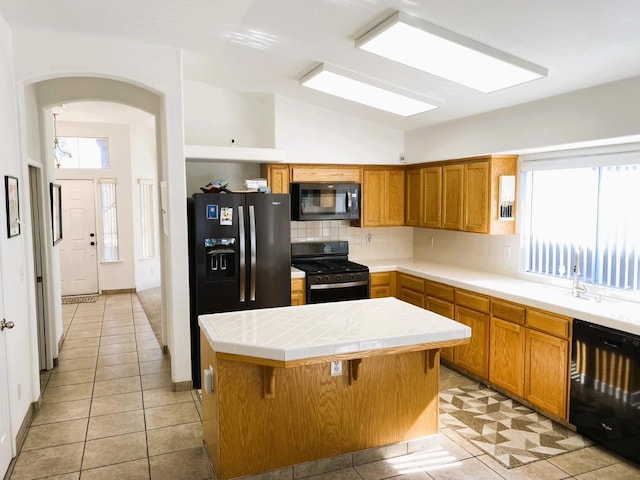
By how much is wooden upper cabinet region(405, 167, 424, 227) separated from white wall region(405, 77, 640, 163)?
28cm

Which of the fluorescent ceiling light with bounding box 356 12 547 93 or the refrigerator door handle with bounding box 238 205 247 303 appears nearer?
the fluorescent ceiling light with bounding box 356 12 547 93

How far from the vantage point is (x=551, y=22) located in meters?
2.66

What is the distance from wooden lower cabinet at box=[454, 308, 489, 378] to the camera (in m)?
4.30

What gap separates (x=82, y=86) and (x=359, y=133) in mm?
2930

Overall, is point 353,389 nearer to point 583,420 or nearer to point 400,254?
point 583,420

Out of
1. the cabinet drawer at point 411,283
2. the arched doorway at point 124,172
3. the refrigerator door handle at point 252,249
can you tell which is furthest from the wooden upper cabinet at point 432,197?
the arched doorway at point 124,172

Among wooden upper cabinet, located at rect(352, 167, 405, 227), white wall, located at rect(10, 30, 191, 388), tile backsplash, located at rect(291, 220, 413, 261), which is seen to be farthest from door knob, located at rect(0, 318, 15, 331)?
wooden upper cabinet, located at rect(352, 167, 405, 227)

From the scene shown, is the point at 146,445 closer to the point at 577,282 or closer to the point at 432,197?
the point at 577,282

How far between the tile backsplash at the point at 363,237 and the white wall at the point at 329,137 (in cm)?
84

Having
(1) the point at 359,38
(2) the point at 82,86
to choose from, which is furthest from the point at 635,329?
(2) the point at 82,86

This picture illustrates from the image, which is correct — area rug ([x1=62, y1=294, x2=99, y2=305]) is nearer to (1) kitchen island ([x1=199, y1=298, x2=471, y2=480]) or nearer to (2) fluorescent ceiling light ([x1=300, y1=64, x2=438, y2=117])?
(2) fluorescent ceiling light ([x1=300, y1=64, x2=438, y2=117])

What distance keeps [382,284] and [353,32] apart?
9.86ft

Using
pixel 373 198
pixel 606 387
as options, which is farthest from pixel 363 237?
pixel 606 387

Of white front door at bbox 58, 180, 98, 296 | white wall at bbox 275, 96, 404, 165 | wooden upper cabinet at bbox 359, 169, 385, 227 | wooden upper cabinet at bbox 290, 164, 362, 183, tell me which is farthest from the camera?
white front door at bbox 58, 180, 98, 296
